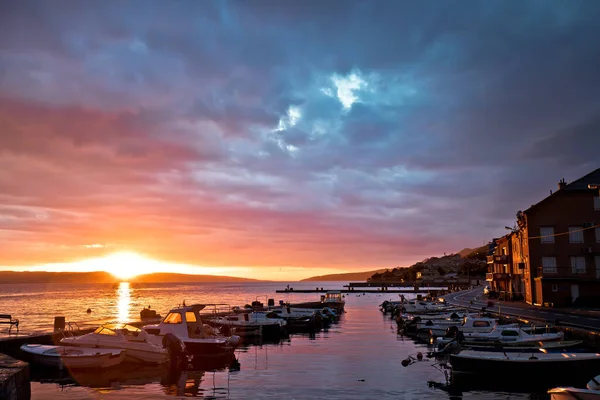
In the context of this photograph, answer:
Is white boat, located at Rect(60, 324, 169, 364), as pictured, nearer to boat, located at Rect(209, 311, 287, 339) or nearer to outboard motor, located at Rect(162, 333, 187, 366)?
outboard motor, located at Rect(162, 333, 187, 366)

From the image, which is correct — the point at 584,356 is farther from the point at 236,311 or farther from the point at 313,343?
the point at 236,311

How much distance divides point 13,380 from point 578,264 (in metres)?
67.8

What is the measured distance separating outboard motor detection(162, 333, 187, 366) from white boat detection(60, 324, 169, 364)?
1.37ft

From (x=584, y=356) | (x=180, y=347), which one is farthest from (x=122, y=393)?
(x=584, y=356)

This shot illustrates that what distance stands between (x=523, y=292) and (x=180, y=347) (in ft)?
212

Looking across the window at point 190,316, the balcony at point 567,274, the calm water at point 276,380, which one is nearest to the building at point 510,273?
the balcony at point 567,274

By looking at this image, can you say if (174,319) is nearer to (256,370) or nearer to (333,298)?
(256,370)

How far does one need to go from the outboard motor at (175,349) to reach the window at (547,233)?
54942mm

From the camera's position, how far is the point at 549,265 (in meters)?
68.3

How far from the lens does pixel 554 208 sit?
6869 cm

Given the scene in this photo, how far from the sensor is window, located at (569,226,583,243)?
6775cm

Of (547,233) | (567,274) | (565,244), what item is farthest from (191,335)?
(565,244)

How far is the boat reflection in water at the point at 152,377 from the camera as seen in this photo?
27453 mm

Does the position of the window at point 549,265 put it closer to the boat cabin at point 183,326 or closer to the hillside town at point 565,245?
the hillside town at point 565,245
